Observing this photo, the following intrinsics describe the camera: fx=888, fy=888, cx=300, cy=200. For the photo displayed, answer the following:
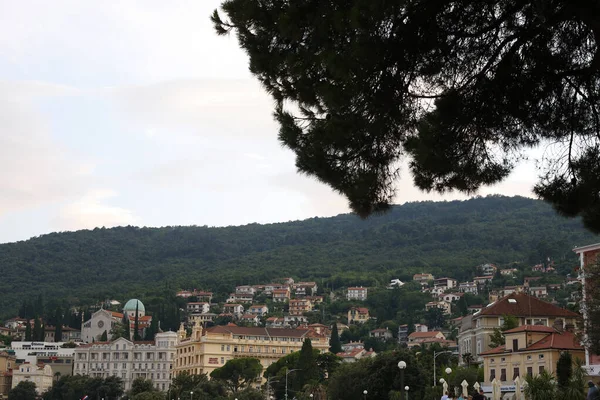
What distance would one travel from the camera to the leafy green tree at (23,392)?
364 ft

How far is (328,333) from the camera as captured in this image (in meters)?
139

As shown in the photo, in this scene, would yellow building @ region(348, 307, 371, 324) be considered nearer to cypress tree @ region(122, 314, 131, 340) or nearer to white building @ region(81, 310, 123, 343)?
cypress tree @ region(122, 314, 131, 340)

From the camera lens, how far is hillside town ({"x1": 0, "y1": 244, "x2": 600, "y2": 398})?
170ft

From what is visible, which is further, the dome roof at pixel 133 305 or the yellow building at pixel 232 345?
the dome roof at pixel 133 305

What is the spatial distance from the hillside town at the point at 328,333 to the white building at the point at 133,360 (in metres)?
0.14

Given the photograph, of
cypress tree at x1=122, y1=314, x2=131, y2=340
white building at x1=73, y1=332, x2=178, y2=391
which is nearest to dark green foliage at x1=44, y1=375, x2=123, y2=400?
white building at x1=73, y1=332, x2=178, y2=391

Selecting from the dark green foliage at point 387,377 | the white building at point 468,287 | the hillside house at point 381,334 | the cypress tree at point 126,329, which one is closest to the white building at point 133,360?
the cypress tree at point 126,329

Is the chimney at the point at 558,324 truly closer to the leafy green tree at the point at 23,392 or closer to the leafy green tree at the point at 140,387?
the leafy green tree at the point at 140,387

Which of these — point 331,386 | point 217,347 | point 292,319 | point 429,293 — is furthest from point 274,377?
point 429,293

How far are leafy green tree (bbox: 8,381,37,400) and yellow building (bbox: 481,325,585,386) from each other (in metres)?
74.3

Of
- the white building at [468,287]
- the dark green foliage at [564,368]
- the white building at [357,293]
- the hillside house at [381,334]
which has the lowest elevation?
the dark green foliage at [564,368]

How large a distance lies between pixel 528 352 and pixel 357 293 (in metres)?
142

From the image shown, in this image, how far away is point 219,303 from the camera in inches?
7618

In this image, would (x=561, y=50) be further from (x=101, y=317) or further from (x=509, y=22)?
(x=101, y=317)
